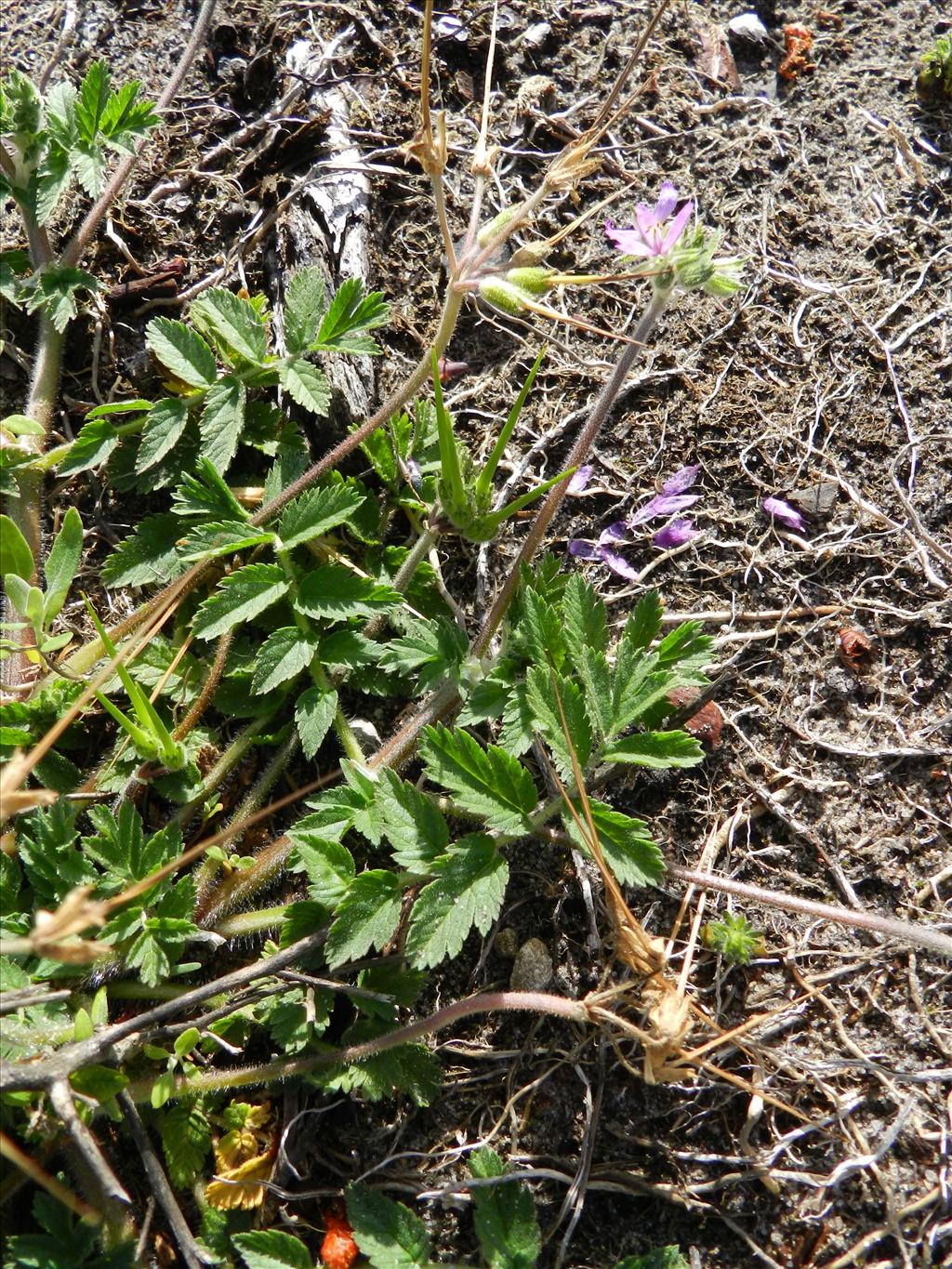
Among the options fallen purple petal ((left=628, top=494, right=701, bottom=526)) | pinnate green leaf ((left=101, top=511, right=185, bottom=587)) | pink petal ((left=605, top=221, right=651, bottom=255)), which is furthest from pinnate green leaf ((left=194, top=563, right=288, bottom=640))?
pink petal ((left=605, top=221, right=651, bottom=255))

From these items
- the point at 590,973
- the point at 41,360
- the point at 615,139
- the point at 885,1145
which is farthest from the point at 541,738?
the point at 615,139

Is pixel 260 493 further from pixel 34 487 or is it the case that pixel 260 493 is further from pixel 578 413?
pixel 578 413

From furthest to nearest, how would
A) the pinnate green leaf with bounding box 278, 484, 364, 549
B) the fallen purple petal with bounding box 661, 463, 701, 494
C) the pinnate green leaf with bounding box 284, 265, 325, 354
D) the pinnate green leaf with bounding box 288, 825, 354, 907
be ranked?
1. the fallen purple petal with bounding box 661, 463, 701, 494
2. the pinnate green leaf with bounding box 284, 265, 325, 354
3. the pinnate green leaf with bounding box 278, 484, 364, 549
4. the pinnate green leaf with bounding box 288, 825, 354, 907

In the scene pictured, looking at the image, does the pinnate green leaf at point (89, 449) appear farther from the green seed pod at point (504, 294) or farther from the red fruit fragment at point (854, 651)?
the red fruit fragment at point (854, 651)

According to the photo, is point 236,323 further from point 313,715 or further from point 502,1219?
point 502,1219

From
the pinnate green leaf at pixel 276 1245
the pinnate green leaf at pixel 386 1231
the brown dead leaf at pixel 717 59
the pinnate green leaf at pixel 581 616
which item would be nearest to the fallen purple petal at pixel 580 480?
the pinnate green leaf at pixel 581 616

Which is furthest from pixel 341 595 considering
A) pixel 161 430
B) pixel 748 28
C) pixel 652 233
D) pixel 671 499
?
pixel 748 28

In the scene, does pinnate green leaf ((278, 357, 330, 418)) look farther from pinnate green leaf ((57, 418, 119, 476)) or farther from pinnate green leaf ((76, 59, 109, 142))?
pinnate green leaf ((76, 59, 109, 142))
